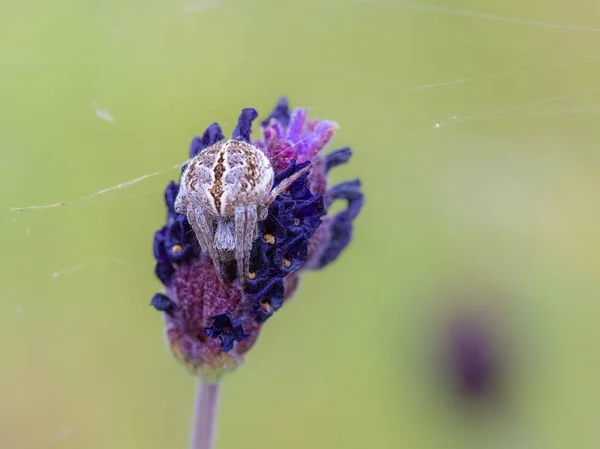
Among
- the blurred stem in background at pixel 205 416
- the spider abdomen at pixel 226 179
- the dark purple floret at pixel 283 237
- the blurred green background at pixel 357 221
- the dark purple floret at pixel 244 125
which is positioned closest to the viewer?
the spider abdomen at pixel 226 179

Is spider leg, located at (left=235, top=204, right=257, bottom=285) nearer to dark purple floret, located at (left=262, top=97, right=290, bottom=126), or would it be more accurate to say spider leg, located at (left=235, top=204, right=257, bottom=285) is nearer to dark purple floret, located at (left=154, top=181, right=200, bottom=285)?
dark purple floret, located at (left=154, top=181, right=200, bottom=285)

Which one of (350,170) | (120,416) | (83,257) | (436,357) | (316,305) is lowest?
(120,416)

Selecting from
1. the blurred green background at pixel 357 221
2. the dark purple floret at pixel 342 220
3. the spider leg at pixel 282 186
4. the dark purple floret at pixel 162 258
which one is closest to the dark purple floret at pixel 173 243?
the dark purple floret at pixel 162 258

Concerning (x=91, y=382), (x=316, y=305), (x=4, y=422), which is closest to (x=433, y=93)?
(x=316, y=305)

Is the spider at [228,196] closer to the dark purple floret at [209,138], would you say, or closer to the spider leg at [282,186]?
the spider leg at [282,186]

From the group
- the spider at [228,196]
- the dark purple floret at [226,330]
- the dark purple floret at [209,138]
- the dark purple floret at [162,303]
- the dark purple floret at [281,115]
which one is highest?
the dark purple floret at [281,115]

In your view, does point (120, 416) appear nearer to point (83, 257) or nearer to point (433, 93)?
point (83, 257)
